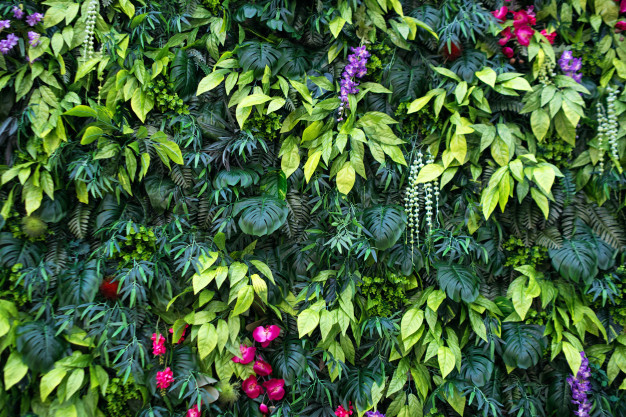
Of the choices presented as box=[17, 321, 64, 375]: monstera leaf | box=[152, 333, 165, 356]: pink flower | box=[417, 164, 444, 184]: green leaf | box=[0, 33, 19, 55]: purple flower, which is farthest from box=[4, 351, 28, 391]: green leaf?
box=[417, 164, 444, 184]: green leaf

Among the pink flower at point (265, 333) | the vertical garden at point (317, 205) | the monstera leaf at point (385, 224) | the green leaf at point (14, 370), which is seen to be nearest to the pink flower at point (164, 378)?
the vertical garden at point (317, 205)

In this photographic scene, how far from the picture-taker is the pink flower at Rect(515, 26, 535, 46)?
6.93 ft

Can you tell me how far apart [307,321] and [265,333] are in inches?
8.3

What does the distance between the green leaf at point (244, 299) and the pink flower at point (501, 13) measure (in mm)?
1753

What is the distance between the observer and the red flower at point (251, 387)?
198 cm

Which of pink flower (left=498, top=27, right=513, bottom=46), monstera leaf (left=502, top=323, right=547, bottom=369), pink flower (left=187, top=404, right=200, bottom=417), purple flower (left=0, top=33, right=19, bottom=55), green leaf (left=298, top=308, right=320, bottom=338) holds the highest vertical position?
pink flower (left=498, top=27, right=513, bottom=46)

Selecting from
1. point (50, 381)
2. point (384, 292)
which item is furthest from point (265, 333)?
point (50, 381)

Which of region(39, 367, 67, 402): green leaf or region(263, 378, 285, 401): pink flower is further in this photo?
region(263, 378, 285, 401): pink flower

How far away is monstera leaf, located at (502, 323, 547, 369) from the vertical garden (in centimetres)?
1

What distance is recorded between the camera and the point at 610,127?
82.0 inches

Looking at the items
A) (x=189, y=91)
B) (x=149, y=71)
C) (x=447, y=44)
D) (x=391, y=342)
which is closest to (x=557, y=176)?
(x=447, y=44)

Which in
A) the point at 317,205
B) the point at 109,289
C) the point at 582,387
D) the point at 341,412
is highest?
the point at 317,205

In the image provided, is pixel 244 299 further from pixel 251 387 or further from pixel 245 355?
pixel 251 387

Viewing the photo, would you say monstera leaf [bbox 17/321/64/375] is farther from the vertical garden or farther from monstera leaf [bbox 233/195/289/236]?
monstera leaf [bbox 233/195/289/236]
